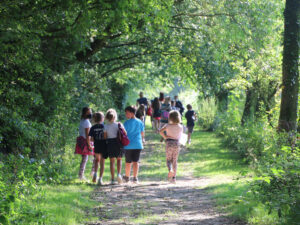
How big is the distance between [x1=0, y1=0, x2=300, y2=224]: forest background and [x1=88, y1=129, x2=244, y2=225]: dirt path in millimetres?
1112

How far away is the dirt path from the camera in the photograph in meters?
7.74

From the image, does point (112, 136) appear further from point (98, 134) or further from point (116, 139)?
point (98, 134)

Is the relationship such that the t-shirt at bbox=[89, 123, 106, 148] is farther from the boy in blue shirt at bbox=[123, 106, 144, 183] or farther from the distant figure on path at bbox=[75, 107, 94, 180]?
the boy in blue shirt at bbox=[123, 106, 144, 183]

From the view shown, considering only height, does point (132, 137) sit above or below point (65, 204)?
above

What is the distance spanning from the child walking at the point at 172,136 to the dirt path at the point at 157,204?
0.51 m

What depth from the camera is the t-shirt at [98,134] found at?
448 inches

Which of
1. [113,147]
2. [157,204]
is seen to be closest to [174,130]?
[113,147]

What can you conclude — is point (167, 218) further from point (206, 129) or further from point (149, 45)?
point (206, 129)

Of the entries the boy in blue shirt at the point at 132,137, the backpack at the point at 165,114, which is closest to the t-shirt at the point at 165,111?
the backpack at the point at 165,114

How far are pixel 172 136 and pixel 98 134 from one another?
1.83 metres

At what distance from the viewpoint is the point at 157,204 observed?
9.14 meters

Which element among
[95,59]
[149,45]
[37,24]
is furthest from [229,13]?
[95,59]

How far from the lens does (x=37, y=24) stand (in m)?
11.1

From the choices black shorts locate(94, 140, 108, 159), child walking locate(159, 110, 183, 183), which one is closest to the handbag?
black shorts locate(94, 140, 108, 159)
